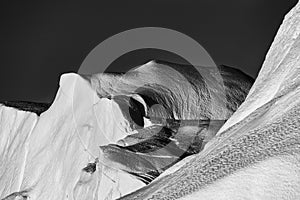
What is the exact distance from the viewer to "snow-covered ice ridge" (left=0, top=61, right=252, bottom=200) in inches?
487

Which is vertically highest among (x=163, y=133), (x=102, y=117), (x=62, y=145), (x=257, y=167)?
(x=257, y=167)

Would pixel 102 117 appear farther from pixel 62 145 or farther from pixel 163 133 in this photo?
pixel 163 133


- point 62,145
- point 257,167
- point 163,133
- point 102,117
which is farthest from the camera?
point 62,145

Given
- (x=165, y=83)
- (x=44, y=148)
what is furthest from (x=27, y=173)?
(x=165, y=83)

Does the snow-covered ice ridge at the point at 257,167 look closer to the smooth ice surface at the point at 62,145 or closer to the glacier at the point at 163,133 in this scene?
the glacier at the point at 163,133

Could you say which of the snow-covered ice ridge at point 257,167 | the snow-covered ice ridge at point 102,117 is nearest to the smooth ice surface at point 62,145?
the snow-covered ice ridge at point 102,117

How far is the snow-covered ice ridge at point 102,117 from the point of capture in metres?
12.4

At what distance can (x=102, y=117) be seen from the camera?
14.1 metres

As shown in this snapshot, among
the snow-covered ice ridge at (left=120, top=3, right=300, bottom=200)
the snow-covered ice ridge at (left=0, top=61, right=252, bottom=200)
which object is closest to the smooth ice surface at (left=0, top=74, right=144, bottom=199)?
the snow-covered ice ridge at (left=0, top=61, right=252, bottom=200)

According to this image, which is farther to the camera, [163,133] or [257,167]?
[163,133]

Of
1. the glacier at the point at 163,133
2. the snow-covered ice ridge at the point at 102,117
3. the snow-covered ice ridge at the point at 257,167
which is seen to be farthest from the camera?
the snow-covered ice ridge at the point at 102,117

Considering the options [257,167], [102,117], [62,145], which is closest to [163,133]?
[102,117]

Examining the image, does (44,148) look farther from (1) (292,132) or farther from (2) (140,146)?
(1) (292,132)

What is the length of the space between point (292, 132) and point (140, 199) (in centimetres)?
147
